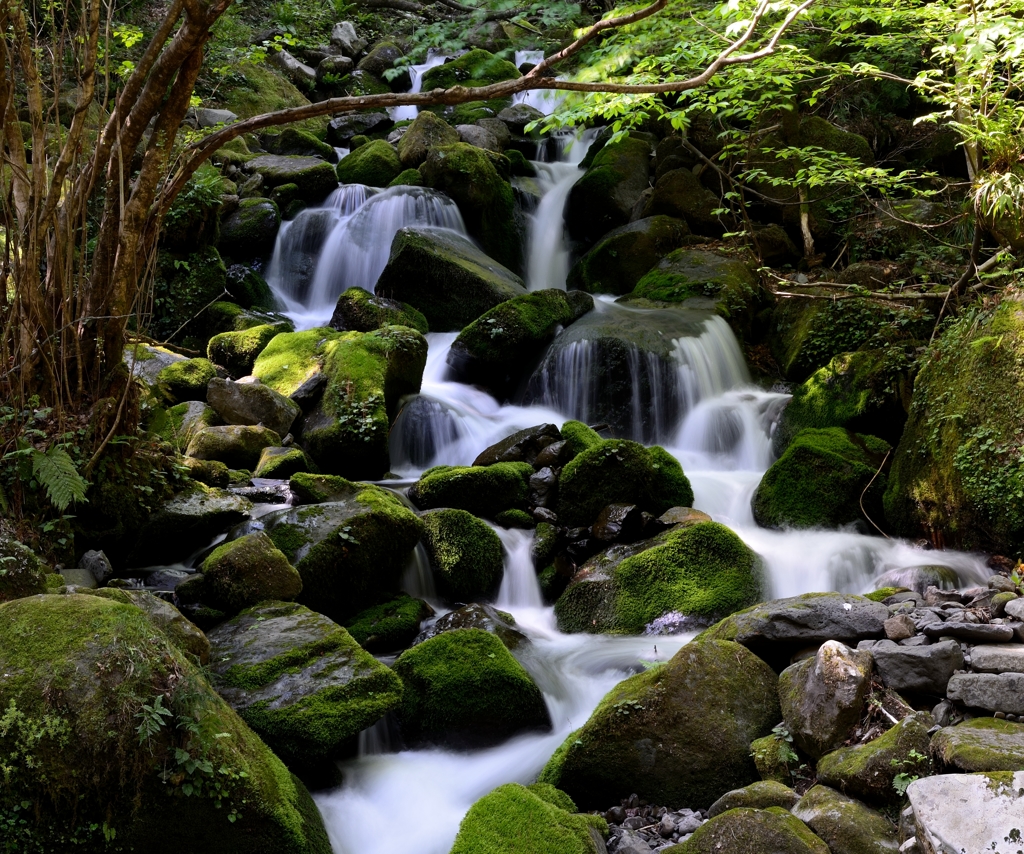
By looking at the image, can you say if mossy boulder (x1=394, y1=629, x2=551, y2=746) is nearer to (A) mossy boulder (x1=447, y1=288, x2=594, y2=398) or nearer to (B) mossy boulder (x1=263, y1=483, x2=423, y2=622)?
(B) mossy boulder (x1=263, y1=483, x2=423, y2=622)

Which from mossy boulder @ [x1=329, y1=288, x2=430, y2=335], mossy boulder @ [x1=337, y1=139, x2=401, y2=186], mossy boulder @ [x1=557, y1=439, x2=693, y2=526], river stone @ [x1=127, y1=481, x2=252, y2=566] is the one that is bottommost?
mossy boulder @ [x1=557, y1=439, x2=693, y2=526]

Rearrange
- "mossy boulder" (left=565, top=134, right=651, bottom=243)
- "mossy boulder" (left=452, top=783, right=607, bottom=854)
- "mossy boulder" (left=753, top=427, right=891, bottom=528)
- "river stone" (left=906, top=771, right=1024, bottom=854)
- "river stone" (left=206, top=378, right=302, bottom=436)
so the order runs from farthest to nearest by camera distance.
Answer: "mossy boulder" (left=565, top=134, right=651, bottom=243) → "river stone" (left=206, top=378, right=302, bottom=436) → "mossy boulder" (left=753, top=427, right=891, bottom=528) → "mossy boulder" (left=452, top=783, right=607, bottom=854) → "river stone" (left=906, top=771, right=1024, bottom=854)

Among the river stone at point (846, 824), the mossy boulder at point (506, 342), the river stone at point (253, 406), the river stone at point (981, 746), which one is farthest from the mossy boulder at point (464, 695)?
the mossy boulder at point (506, 342)

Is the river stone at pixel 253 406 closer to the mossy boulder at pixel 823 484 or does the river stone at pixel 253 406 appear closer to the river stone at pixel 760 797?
the mossy boulder at pixel 823 484

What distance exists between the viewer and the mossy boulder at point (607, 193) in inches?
584

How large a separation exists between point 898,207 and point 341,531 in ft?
32.3

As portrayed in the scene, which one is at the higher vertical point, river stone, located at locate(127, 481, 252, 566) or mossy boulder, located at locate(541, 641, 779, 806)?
river stone, located at locate(127, 481, 252, 566)

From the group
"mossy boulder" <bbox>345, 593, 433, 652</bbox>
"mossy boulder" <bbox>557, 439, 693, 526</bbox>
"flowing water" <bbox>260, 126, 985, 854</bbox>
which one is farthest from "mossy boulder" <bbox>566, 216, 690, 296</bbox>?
"mossy boulder" <bbox>345, 593, 433, 652</bbox>

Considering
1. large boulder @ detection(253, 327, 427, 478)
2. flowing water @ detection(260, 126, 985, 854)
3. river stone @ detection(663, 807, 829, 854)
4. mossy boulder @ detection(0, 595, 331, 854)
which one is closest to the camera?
mossy boulder @ detection(0, 595, 331, 854)

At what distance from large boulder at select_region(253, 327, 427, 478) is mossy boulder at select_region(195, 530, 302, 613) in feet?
10.9

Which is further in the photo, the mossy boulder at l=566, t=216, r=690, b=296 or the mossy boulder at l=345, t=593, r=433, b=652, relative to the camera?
the mossy boulder at l=566, t=216, r=690, b=296

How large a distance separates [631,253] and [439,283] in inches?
137

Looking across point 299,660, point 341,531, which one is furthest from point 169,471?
point 299,660

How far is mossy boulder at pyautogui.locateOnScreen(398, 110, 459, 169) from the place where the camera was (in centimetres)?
1535
